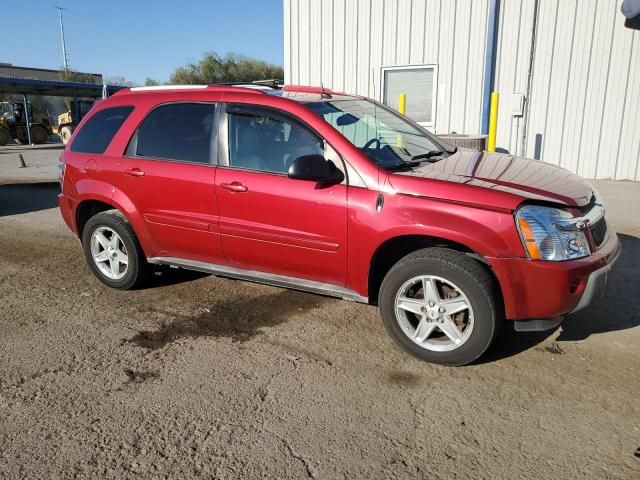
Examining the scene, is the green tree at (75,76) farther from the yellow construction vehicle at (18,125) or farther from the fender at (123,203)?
the fender at (123,203)

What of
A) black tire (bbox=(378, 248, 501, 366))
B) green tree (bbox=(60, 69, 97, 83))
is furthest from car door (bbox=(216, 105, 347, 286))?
green tree (bbox=(60, 69, 97, 83))

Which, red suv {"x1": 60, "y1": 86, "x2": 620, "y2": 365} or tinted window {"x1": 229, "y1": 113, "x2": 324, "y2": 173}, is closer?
red suv {"x1": 60, "y1": 86, "x2": 620, "y2": 365}

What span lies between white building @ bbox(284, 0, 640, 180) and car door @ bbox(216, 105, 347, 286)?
7562 mm

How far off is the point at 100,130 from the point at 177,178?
1.20 m

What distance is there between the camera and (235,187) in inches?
159

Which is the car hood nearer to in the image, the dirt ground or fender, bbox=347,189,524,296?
fender, bbox=347,189,524,296

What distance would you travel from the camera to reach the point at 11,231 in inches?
297

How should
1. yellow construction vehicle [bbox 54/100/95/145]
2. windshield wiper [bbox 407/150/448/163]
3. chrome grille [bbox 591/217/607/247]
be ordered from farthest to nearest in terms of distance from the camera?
1. yellow construction vehicle [bbox 54/100/95/145]
2. windshield wiper [bbox 407/150/448/163]
3. chrome grille [bbox 591/217/607/247]

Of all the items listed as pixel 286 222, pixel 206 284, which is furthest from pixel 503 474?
pixel 206 284

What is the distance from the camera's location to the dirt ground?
258 cm

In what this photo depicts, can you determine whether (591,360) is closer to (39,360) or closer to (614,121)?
(39,360)

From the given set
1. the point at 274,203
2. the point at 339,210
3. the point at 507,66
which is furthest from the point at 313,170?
the point at 507,66

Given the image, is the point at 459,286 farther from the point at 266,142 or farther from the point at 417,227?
the point at 266,142

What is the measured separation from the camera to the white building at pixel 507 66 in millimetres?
9594
